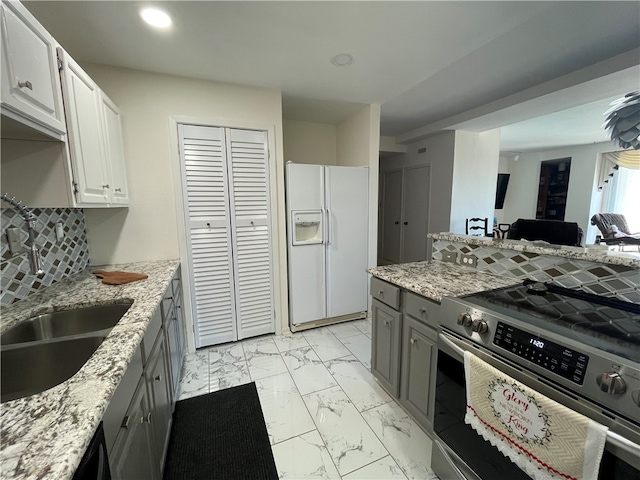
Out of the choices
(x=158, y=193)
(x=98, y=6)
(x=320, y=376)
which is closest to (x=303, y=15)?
(x=98, y=6)

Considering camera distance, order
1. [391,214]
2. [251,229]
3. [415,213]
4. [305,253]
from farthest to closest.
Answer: [391,214] → [415,213] → [305,253] → [251,229]

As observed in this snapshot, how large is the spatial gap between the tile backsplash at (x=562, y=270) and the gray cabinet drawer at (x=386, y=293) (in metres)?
0.64

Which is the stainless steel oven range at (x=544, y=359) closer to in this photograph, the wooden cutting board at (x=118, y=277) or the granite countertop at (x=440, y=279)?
the granite countertop at (x=440, y=279)

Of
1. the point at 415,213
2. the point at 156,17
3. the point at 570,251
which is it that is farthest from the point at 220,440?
the point at 415,213

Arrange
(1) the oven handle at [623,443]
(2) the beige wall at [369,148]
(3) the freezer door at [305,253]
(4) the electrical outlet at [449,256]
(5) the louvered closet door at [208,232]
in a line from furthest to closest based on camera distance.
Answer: (2) the beige wall at [369,148], (3) the freezer door at [305,253], (5) the louvered closet door at [208,232], (4) the electrical outlet at [449,256], (1) the oven handle at [623,443]

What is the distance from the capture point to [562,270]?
4.59 feet

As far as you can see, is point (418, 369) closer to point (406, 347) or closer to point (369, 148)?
point (406, 347)

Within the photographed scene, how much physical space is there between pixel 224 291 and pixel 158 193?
1.05m

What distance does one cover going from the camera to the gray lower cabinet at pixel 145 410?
81 centimetres

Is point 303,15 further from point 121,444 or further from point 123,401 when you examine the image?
point 121,444

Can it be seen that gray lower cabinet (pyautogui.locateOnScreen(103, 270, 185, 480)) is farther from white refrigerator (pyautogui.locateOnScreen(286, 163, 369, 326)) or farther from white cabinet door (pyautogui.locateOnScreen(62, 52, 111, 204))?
white refrigerator (pyautogui.locateOnScreen(286, 163, 369, 326))

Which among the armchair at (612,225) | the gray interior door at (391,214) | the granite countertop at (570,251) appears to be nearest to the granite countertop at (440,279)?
the granite countertop at (570,251)

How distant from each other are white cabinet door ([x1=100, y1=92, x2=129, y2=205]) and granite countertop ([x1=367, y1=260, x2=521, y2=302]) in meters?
1.94

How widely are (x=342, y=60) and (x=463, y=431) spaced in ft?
8.12
